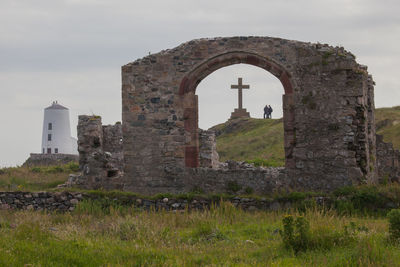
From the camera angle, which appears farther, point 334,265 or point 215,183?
point 215,183

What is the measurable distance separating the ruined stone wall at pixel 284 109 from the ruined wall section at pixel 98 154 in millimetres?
1145

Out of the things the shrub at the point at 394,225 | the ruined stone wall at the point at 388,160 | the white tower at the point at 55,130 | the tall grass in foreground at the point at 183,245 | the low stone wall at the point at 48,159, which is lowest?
the tall grass in foreground at the point at 183,245

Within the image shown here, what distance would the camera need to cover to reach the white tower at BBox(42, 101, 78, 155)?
56375 millimetres

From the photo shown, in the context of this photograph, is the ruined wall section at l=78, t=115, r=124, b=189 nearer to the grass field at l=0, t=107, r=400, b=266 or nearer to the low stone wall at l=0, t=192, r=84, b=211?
the low stone wall at l=0, t=192, r=84, b=211

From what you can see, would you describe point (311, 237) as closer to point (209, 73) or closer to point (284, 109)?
point (284, 109)

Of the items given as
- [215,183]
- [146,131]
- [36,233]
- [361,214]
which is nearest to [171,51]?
[146,131]

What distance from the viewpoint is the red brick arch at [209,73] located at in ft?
41.2

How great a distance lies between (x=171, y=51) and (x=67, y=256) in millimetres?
8197

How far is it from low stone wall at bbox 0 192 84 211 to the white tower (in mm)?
46008

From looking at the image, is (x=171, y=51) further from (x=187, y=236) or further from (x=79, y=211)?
(x=187, y=236)

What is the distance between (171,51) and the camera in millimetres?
13312

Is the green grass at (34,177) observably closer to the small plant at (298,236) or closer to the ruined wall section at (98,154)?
the ruined wall section at (98,154)

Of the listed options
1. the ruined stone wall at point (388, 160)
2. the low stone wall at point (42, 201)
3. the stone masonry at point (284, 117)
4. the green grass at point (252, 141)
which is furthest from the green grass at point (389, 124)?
the low stone wall at point (42, 201)

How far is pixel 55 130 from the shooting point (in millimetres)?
56375
